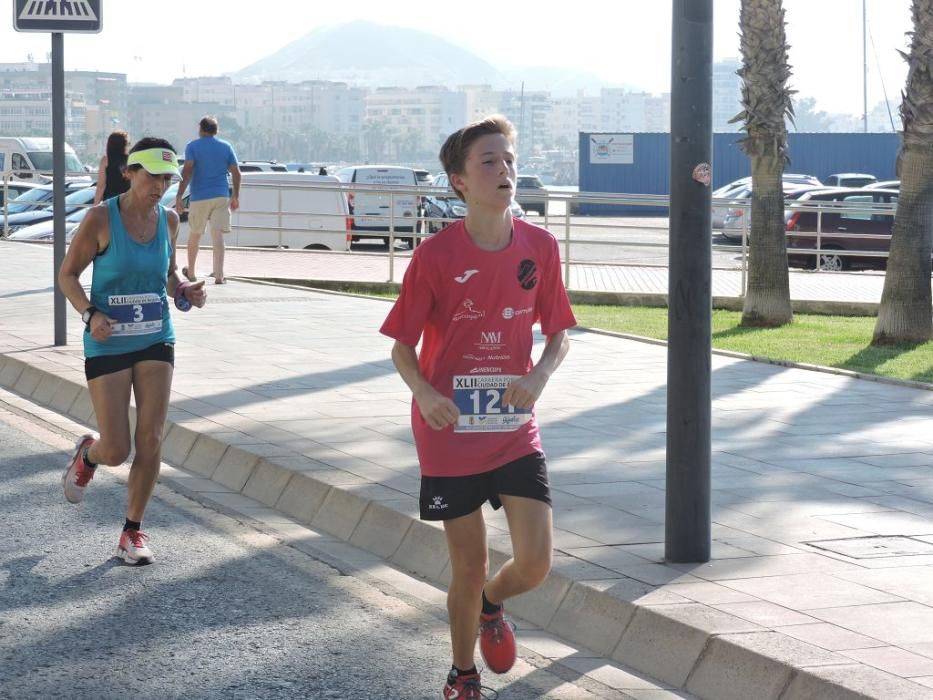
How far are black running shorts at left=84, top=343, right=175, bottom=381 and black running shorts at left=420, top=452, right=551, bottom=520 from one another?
2.43m

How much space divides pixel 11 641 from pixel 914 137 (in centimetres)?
Answer: 1117

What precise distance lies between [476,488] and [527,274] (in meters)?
0.64

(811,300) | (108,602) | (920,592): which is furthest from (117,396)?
(811,300)

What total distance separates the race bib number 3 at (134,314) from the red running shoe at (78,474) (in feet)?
2.43

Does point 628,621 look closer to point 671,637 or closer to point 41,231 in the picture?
point 671,637

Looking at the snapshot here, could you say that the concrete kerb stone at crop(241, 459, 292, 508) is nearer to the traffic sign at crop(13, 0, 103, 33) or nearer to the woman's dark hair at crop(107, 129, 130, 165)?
the traffic sign at crop(13, 0, 103, 33)

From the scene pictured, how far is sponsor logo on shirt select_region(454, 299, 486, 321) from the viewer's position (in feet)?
14.7

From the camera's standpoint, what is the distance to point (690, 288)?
233 inches

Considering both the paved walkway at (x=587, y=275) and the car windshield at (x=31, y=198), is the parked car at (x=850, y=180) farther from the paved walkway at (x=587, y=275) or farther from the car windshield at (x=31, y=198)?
the car windshield at (x=31, y=198)

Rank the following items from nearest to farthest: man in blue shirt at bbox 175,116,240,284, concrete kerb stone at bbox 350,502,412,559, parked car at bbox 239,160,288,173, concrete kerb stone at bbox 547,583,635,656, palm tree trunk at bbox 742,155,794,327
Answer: concrete kerb stone at bbox 547,583,635,656
concrete kerb stone at bbox 350,502,412,559
palm tree trunk at bbox 742,155,794,327
man in blue shirt at bbox 175,116,240,284
parked car at bbox 239,160,288,173

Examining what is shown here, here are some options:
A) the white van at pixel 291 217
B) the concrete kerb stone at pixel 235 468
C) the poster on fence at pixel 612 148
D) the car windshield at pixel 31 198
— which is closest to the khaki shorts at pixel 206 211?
the white van at pixel 291 217

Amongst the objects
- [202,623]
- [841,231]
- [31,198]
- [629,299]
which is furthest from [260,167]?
[202,623]

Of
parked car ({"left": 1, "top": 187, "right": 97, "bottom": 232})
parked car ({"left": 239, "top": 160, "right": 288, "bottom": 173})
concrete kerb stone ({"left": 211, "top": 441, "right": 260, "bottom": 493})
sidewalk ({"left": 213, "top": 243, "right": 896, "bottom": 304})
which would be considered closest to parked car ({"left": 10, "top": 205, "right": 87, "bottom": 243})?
parked car ({"left": 1, "top": 187, "right": 97, "bottom": 232})

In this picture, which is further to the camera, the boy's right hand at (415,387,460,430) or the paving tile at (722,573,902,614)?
the paving tile at (722,573,902,614)
